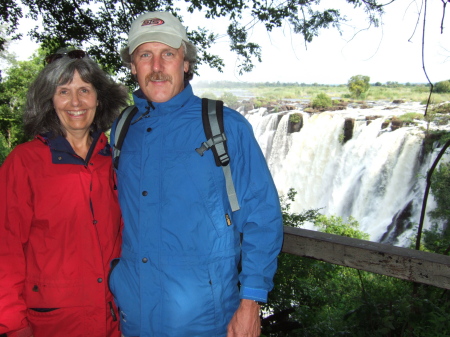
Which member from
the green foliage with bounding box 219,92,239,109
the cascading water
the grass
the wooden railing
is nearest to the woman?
the wooden railing

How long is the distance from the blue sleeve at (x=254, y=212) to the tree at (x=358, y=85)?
17585 mm

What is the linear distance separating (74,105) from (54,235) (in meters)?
0.55

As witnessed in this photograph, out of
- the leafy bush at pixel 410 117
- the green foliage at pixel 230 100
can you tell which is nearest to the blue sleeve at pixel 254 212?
the leafy bush at pixel 410 117

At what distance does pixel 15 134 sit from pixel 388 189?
61.4ft

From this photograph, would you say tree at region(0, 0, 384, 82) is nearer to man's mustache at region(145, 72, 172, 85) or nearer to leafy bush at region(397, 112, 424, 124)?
man's mustache at region(145, 72, 172, 85)

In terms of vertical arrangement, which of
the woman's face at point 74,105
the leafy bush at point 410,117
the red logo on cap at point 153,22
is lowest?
the leafy bush at point 410,117

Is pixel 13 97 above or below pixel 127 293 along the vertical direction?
below

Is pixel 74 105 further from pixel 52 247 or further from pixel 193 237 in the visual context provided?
pixel 193 237

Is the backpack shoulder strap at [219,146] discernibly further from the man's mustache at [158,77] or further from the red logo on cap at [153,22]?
the red logo on cap at [153,22]

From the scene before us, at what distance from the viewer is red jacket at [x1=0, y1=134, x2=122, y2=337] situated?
4.76 ft

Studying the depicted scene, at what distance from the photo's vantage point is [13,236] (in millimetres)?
1452

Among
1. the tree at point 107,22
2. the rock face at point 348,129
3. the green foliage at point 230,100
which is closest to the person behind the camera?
the tree at point 107,22

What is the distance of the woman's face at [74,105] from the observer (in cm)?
168

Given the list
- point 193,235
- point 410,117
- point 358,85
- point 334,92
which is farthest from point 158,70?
point 358,85
